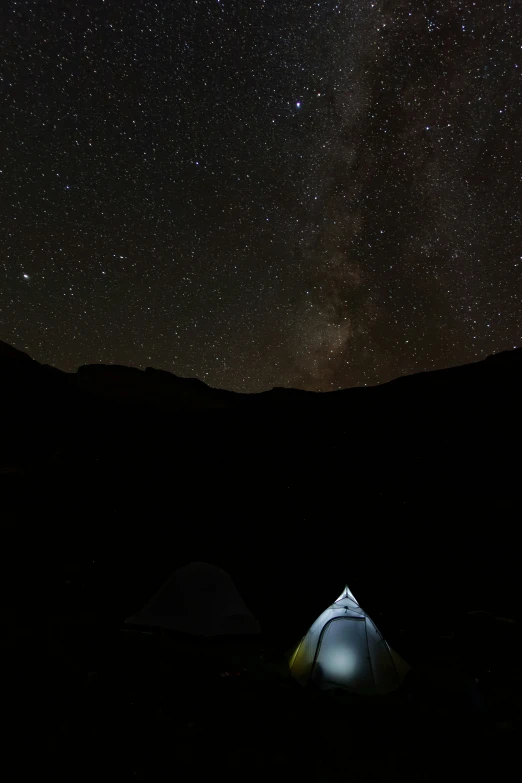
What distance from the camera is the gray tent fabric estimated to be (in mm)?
10039

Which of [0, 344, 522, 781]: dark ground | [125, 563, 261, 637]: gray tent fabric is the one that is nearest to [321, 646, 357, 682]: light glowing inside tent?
[0, 344, 522, 781]: dark ground

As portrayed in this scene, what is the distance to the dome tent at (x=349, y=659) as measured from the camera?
7707 millimetres

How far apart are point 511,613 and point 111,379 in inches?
1460

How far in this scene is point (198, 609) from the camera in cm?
1024

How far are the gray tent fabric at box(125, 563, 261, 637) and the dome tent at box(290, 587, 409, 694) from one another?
225cm

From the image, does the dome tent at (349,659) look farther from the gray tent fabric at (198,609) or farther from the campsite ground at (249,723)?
the gray tent fabric at (198,609)

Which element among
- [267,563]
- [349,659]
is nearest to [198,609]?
[349,659]

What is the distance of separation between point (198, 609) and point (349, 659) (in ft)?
12.0

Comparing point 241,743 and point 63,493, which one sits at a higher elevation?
point 63,493

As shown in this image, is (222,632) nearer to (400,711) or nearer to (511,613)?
(400,711)

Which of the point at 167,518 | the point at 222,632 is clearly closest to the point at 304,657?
the point at 222,632

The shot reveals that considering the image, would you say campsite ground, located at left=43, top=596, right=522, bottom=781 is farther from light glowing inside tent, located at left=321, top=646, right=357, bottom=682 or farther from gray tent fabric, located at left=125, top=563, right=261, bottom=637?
gray tent fabric, located at left=125, top=563, right=261, bottom=637

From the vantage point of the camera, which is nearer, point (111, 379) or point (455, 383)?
point (455, 383)

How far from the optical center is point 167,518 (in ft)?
73.0
